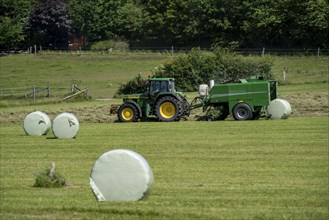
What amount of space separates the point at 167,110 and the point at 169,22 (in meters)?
50.5

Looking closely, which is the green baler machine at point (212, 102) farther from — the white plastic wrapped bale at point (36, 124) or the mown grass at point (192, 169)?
the white plastic wrapped bale at point (36, 124)

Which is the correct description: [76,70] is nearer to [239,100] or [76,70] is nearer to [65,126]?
[239,100]

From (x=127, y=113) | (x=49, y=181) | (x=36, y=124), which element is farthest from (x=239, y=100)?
(x=49, y=181)

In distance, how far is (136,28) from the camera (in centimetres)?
8612

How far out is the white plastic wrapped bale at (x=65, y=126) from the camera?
2838 cm

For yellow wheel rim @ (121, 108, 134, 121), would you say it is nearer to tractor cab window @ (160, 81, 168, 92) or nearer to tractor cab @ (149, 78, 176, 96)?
tractor cab @ (149, 78, 176, 96)

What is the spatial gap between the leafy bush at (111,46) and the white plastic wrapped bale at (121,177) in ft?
230

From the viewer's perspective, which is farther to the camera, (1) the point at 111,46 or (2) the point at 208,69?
(1) the point at 111,46

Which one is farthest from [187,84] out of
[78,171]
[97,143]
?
[78,171]

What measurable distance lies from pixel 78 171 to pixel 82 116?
60.2ft

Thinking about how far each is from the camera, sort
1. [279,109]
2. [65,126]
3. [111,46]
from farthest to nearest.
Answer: [111,46] → [279,109] → [65,126]

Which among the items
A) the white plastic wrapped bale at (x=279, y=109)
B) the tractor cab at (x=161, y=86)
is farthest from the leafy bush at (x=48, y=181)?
the tractor cab at (x=161, y=86)

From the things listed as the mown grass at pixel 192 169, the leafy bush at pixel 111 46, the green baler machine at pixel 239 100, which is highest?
the leafy bush at pixel 111 46

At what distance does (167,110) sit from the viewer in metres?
33.8
